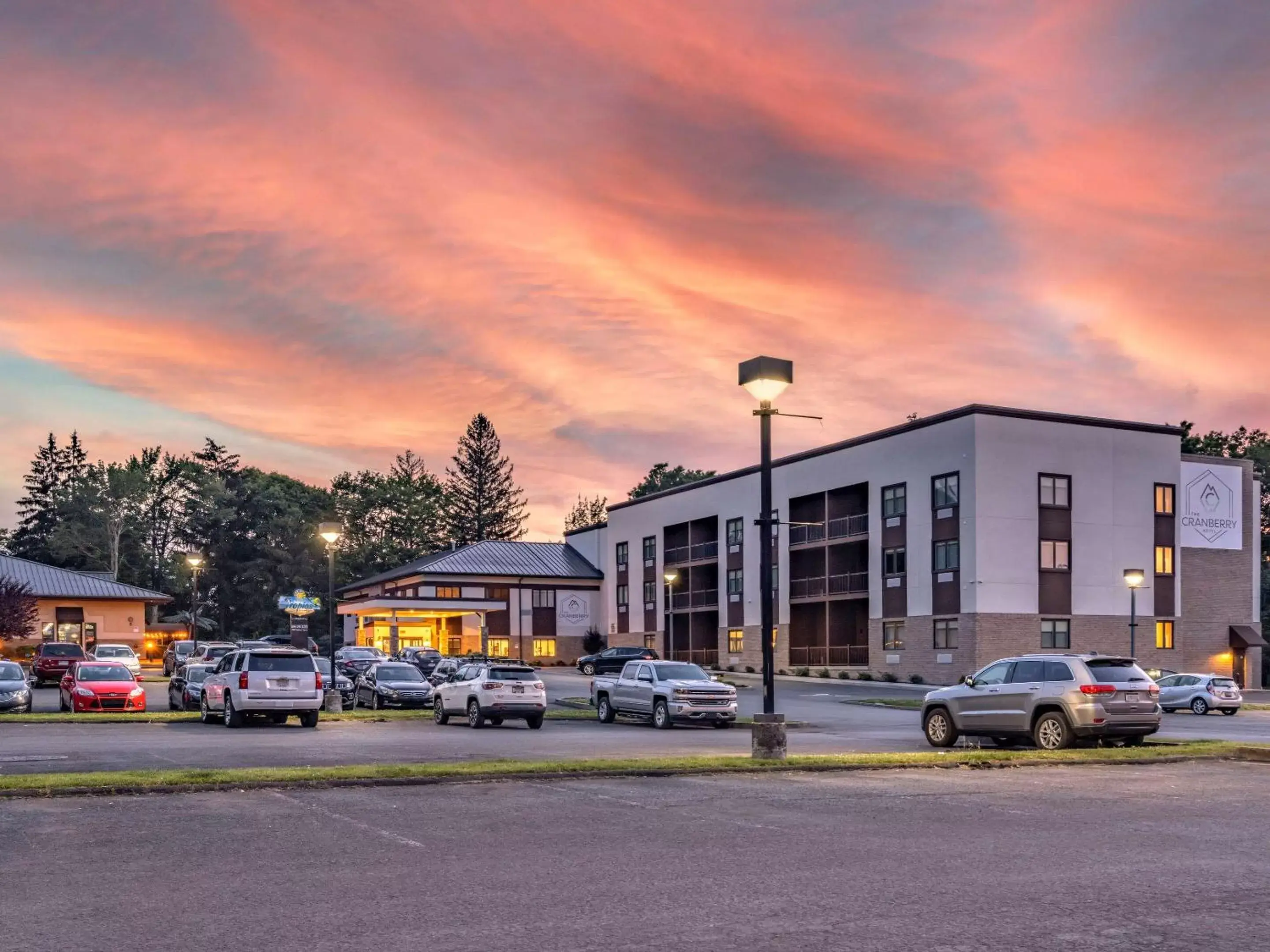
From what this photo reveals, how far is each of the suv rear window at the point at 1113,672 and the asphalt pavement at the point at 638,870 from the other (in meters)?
7.25

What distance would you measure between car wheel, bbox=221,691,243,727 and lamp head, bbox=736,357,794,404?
16.9 metres

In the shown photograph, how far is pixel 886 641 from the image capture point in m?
65.2

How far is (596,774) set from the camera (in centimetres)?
1750

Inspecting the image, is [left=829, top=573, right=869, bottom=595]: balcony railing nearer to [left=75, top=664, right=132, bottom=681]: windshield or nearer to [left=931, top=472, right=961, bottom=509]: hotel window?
[left=931, top=472, right=961, bottom=509]: hotel window

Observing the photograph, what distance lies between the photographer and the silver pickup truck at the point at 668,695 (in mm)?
32188

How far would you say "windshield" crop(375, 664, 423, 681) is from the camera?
39.2m

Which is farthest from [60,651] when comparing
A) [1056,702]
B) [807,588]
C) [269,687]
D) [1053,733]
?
[1056,702]

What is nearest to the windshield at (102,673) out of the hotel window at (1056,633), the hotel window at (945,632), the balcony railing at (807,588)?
A: the hotel window at (945,632)

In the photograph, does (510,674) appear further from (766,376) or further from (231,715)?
(766,376)

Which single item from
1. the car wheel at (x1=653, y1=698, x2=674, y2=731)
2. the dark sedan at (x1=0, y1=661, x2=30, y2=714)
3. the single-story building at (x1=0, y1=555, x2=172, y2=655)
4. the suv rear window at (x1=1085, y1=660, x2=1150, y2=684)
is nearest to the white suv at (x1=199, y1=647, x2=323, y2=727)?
the dark sedan at (x1=0, y1=661, x2=30, y2=714)

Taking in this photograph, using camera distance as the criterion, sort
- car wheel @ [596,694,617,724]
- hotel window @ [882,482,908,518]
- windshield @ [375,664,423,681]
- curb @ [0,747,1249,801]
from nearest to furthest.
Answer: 1. curb @ [0,747,1249,801]
2. car wheel @ [596,694,617,724]
3. windshield @ [375,664,423,681]
4. hotel window @ [882,482,908,518]

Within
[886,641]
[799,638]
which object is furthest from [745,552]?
[886,641]

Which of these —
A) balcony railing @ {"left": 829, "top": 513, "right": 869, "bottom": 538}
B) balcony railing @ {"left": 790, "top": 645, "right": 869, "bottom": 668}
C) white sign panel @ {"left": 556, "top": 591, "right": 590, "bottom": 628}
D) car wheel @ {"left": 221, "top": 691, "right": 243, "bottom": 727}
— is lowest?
balcony railing @ {"left": 790, "top": 645, "right": 869, "bottom": 668}

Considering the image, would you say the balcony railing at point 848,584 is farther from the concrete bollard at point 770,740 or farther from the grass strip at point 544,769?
the concrete bollard at point 770,740
